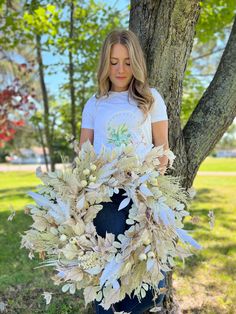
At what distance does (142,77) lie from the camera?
7.08 ft

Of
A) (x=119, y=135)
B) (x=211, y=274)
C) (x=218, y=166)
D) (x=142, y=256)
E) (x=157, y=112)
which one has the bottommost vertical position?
(x=218, y=166)

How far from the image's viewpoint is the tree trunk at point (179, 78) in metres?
2.48

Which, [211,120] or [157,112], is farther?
[211,120]

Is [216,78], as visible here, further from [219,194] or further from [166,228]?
[219,194]

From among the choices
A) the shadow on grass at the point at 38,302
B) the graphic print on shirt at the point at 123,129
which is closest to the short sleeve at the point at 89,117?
the graphic print on shirt at the point at 123,129

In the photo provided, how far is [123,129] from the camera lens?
212 centimetres

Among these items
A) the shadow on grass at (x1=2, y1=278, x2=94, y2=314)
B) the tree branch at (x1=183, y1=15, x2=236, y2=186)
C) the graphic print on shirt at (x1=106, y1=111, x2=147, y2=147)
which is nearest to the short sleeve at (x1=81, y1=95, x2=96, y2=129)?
the graphic print on shirt at (x1=106, y1=111, x2=147, y2=147)

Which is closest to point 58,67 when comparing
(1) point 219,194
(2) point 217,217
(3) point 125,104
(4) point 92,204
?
(2) point 217,217

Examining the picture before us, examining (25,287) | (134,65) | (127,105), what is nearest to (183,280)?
(25,287)

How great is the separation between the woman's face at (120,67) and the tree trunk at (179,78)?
0.35 m

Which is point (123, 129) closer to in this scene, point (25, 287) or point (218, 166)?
point (25, 287)

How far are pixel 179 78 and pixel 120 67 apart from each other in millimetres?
539

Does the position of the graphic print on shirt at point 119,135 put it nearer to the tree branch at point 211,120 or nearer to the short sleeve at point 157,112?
the short sleeve at point 157,112

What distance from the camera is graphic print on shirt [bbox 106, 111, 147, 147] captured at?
6.91 ft
